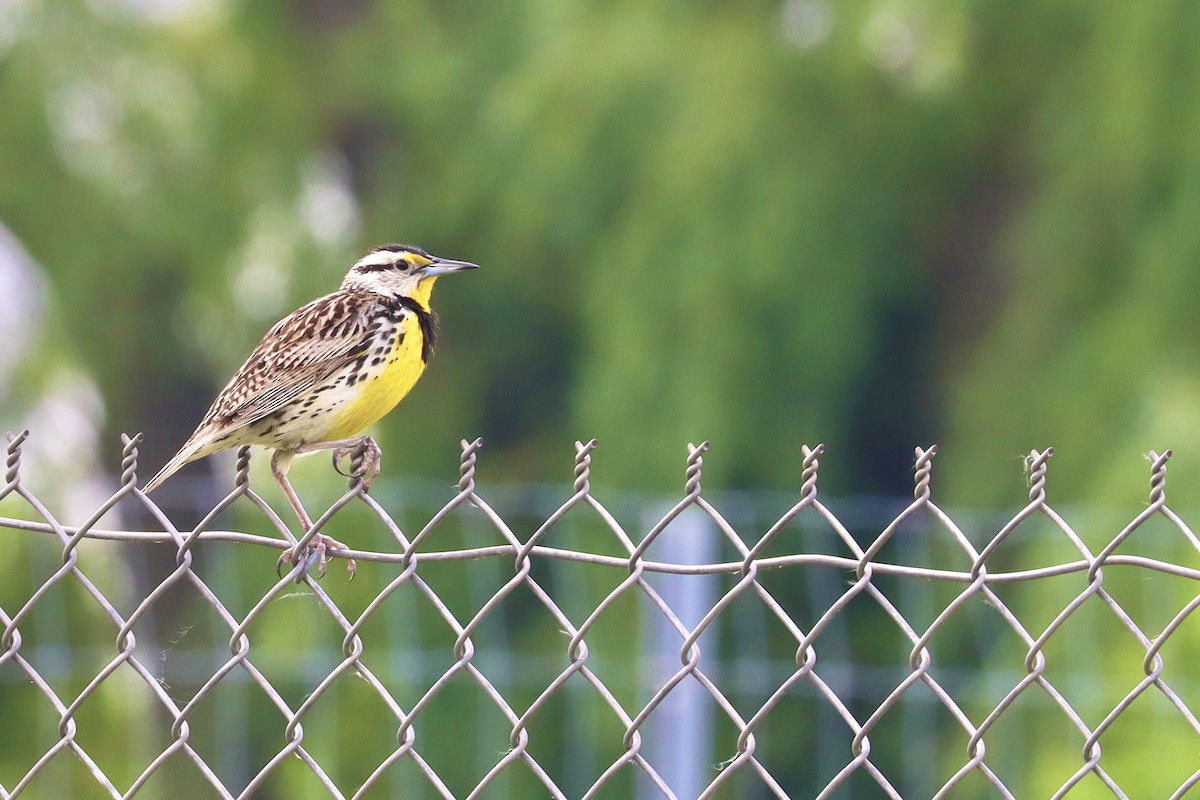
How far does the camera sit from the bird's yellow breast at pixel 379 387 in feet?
14.3

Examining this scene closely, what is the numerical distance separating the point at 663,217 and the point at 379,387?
19.4 ft

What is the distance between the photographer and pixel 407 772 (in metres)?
9.21

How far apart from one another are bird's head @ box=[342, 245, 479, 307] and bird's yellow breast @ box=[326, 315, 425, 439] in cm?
45

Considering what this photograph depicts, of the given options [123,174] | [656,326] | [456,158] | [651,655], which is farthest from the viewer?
[123,174]


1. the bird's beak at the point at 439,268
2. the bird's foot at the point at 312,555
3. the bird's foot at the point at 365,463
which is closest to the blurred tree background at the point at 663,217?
the bird's beak at the point at 439,268

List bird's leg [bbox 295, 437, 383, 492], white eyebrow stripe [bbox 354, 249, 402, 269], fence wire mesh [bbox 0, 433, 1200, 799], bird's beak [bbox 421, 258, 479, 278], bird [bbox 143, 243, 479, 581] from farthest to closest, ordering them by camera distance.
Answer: fence wire mesh [bbox 0, 433, 1200, 799]
white eyebrow stripe [bbox 354, 249, 402, 269]
bird's beak [bbox 421, 258, 479, 278]
bird [bbox 143, 243, 479, 581]
bird's leg [bbox 295, 437, 383, 492]

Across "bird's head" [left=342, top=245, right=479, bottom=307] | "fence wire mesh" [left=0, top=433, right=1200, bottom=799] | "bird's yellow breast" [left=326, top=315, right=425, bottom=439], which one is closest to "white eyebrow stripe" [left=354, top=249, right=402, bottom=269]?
"bird's head" [left=342, top=245, right=479, bottom=307]

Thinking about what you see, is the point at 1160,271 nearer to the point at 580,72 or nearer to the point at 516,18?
the point at 580,72

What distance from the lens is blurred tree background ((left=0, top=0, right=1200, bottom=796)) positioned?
30.9 ft

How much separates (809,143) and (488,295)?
3041 mm

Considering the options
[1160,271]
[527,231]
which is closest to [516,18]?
[527,231]

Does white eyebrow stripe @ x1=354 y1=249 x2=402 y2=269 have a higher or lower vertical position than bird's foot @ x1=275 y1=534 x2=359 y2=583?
higher

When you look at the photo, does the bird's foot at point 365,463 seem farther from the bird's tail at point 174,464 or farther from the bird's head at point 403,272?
the bird's head at point 403,272

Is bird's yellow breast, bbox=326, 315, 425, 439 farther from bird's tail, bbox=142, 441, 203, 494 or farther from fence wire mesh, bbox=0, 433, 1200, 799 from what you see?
fence wire mesh, bbox=0, 433, 1200, 799
